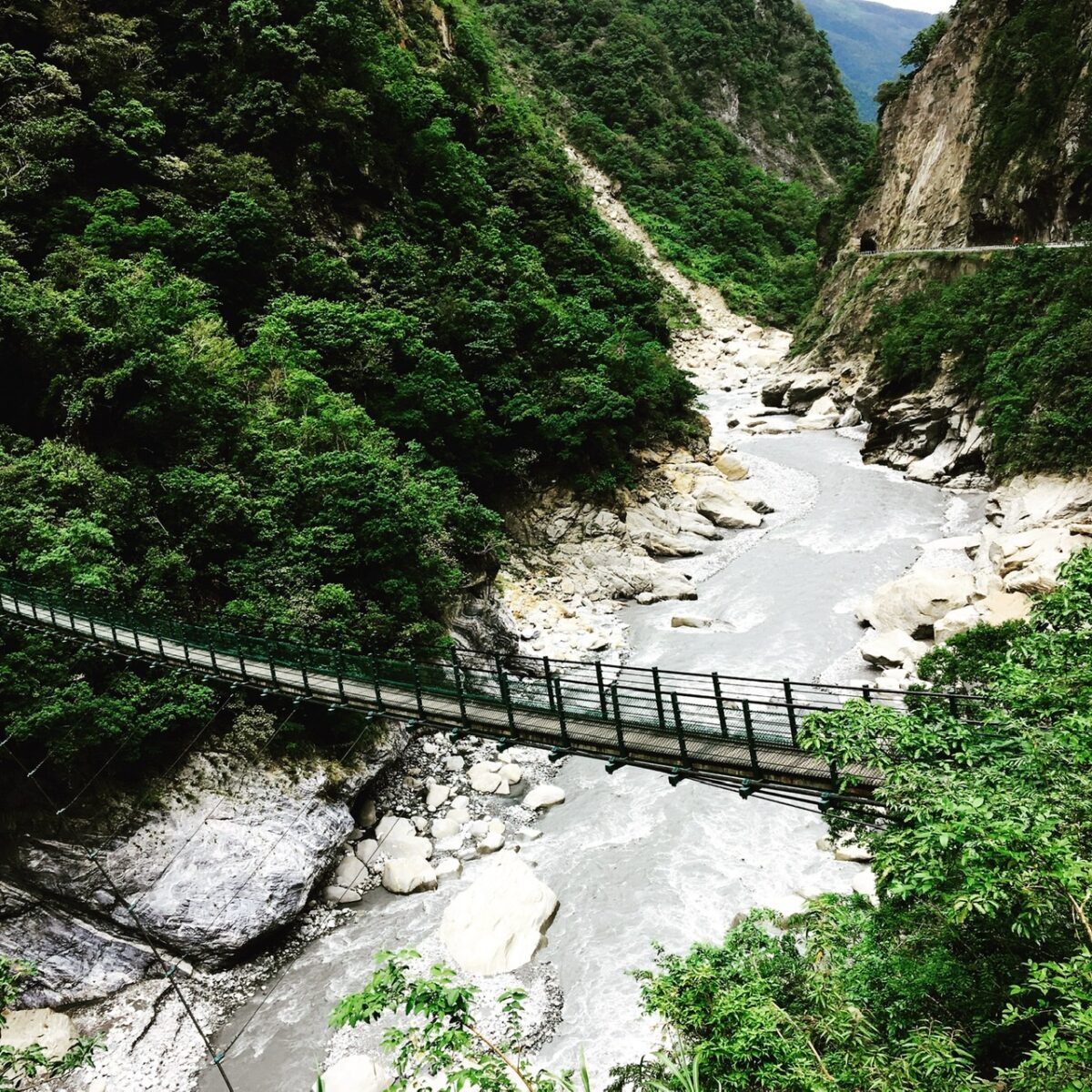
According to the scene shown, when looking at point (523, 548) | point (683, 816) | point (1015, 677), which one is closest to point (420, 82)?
point (523, 548)

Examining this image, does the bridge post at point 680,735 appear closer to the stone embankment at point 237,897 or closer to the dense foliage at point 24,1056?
the stone embankment at point 237,897

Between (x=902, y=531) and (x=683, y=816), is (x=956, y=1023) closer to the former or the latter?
(x=683, y=816)

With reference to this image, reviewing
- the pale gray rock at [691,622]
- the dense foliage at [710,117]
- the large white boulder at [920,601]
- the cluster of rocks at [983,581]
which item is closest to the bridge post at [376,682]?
the cluster of rocks at [983,581]

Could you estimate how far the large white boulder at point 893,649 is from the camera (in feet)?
51.2

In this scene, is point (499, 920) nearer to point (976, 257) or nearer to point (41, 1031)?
point (41, 1031)

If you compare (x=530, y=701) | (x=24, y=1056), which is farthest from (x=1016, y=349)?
(x=24, y=1056)

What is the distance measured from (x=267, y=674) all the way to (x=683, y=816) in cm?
820

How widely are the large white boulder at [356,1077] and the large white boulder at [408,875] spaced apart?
10.5 feet

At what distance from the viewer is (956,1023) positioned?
497 cm

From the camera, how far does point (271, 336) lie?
18984 millimetres

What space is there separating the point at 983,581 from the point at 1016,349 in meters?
13.6

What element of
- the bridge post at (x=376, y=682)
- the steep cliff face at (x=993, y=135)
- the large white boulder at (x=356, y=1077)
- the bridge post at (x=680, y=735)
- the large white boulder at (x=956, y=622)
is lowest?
the large white boulder at (x=356, y=1077)

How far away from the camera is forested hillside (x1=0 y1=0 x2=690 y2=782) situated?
13.8 metres

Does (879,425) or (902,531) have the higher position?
(879,425)
